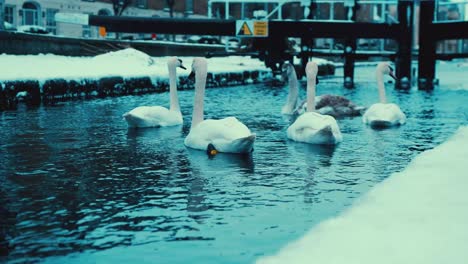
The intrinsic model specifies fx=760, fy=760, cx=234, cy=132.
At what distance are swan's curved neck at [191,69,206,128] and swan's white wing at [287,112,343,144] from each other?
1374 millimetres

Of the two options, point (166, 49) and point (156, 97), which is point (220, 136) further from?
point (166, 49)

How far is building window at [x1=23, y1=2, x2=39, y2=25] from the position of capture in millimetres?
48812

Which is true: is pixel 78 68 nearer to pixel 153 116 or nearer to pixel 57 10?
pixel 153 116

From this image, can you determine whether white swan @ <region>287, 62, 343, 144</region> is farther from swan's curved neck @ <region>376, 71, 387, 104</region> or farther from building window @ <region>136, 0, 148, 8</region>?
building window @ <region>136, 0, 148, 8</region>

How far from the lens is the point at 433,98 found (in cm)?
2006

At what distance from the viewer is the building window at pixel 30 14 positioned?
48812 mm

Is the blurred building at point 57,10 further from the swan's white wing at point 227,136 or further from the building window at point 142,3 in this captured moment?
the swan's white wing at point 227,136

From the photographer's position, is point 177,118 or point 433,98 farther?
point 433,98

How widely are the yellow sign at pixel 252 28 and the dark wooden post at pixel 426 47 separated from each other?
A: 5080mm

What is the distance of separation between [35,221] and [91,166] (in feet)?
8.59

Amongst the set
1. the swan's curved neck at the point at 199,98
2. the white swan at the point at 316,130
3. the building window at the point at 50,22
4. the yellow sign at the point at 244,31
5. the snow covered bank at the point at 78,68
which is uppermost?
the building window at the point at 50,22

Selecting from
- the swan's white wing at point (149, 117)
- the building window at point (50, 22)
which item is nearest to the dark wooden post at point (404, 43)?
the swan's white wing at point (149, 117)

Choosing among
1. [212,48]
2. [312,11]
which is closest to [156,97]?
[312,11]

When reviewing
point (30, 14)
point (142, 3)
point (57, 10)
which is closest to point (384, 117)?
point (30, 14)
